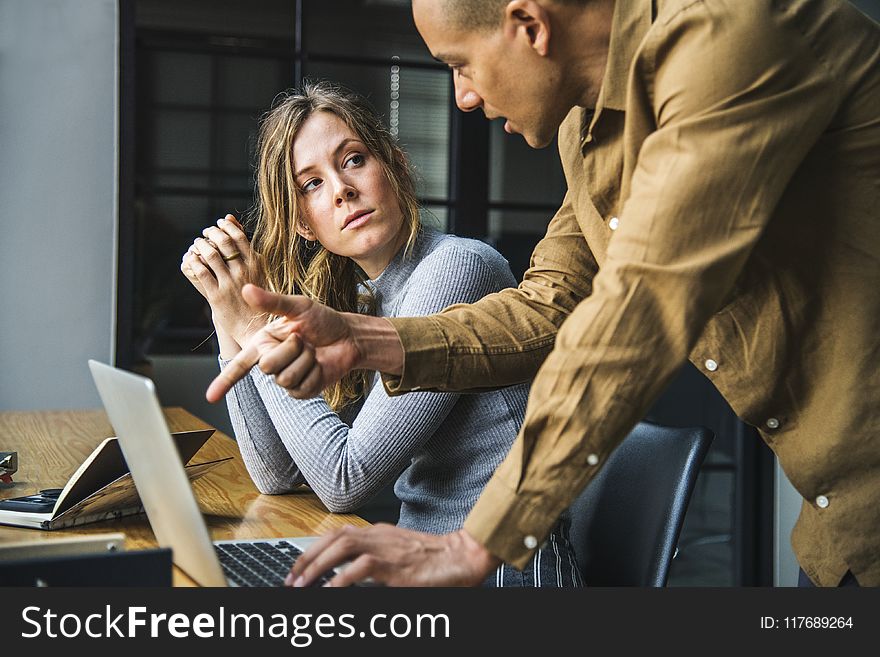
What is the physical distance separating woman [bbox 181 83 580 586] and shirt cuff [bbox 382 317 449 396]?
0.94ft

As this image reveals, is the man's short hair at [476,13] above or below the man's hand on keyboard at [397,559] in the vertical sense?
above

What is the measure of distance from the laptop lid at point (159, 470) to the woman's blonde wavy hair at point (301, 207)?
69cm

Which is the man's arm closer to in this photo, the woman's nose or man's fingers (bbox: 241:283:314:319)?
man's fingers (bbox: 241:283:314:319)

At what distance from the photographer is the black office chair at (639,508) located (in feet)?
4.50

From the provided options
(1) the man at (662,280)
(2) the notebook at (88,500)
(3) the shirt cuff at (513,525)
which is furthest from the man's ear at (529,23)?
(2) the notebook at (88,500)

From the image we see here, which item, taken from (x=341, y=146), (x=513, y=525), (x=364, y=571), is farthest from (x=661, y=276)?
(x=341, y=146)

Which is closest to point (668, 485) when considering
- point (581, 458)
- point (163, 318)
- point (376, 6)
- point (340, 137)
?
point (581, 458)

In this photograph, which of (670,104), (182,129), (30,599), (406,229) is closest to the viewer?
(30,599)

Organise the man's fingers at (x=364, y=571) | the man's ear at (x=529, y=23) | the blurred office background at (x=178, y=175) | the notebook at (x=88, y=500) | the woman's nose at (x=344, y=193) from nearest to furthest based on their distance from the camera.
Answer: the man's fingers at (x=364, y=571) → the man's ear at (x=529, y=23) → the notebook at (x=88, y=500) → the woman's nose at (x=344, y=193) → the blurred office background at (x=178, y=175)

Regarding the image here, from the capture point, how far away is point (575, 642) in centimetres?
77

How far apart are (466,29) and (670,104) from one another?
234 mm

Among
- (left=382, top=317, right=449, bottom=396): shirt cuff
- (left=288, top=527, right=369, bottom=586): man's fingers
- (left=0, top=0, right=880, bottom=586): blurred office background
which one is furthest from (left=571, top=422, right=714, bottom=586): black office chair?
(left=0, top=0, right=880, bottom=586): blurred office background

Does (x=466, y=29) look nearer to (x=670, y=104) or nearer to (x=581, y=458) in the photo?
(x=670, y=104)

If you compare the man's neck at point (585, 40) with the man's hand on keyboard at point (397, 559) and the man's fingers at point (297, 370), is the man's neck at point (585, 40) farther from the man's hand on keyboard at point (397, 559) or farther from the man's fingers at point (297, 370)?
the man's hand on keyboard at point (397, 559)
